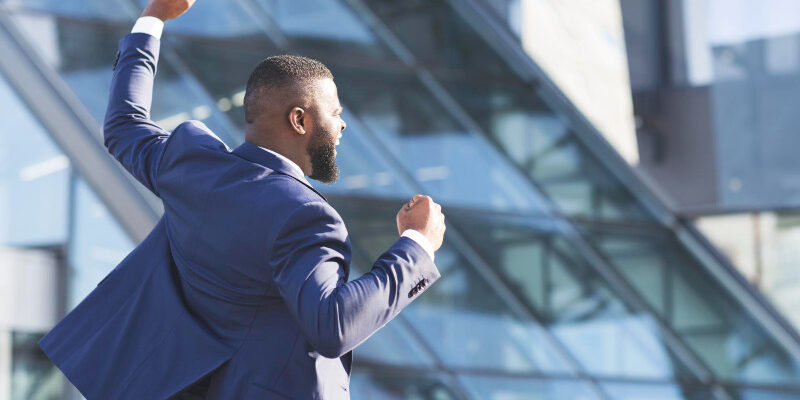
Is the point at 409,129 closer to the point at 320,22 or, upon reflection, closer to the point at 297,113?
the point at 320,22

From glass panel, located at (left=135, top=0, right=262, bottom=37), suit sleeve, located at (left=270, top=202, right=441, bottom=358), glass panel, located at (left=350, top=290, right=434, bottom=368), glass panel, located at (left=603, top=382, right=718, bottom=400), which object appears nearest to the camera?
suit sleeve, located at (left=270, top=202, right=441, bottom=358)

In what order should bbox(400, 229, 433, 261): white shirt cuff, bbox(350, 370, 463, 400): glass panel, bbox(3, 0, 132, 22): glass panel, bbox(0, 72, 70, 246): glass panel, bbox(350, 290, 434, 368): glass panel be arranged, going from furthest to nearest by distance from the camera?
bbox(3, 0, 132, 22): glass panel
bbox(350, 290, 434, 368): glass panel
bbox(350, 370, 463, 400): glass panel
bbox(0, 72, 70, 246): glass panel
bbox(400, 229, 433, 261): white shirt cuff

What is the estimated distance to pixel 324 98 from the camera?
202cm

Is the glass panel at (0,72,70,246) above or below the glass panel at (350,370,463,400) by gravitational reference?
above

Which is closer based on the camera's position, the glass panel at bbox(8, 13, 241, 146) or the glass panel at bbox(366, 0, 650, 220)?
the glass panel at bbox(8, 13, 241, 146)

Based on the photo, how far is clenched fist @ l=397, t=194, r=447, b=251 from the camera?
196cm

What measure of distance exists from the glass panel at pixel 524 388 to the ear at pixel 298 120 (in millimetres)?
4926

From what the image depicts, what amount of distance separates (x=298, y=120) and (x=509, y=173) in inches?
266

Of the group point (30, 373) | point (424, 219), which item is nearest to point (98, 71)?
point (30, 373)

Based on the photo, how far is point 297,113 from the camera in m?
2.01

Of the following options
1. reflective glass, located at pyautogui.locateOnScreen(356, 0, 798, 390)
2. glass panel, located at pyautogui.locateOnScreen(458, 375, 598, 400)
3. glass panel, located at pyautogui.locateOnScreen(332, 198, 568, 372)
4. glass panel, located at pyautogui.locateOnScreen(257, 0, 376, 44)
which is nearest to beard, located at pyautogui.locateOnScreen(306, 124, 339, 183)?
glass panel, located at pyautogui.locateOnScreen(332, 198, 568, 372)

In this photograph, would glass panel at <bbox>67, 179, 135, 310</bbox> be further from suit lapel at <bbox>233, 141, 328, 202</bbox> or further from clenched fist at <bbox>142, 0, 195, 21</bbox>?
suit lapel at <bbox>233, 141, 328, 202</bbox>

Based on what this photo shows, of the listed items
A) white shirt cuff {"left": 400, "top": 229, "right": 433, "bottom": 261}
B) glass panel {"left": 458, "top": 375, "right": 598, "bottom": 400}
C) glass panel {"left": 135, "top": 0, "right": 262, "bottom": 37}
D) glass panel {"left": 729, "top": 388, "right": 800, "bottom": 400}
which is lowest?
glass panel {"left": 729, "top": 388, "right": 800, "bottom": 400}

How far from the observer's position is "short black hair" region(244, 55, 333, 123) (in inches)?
79.4
